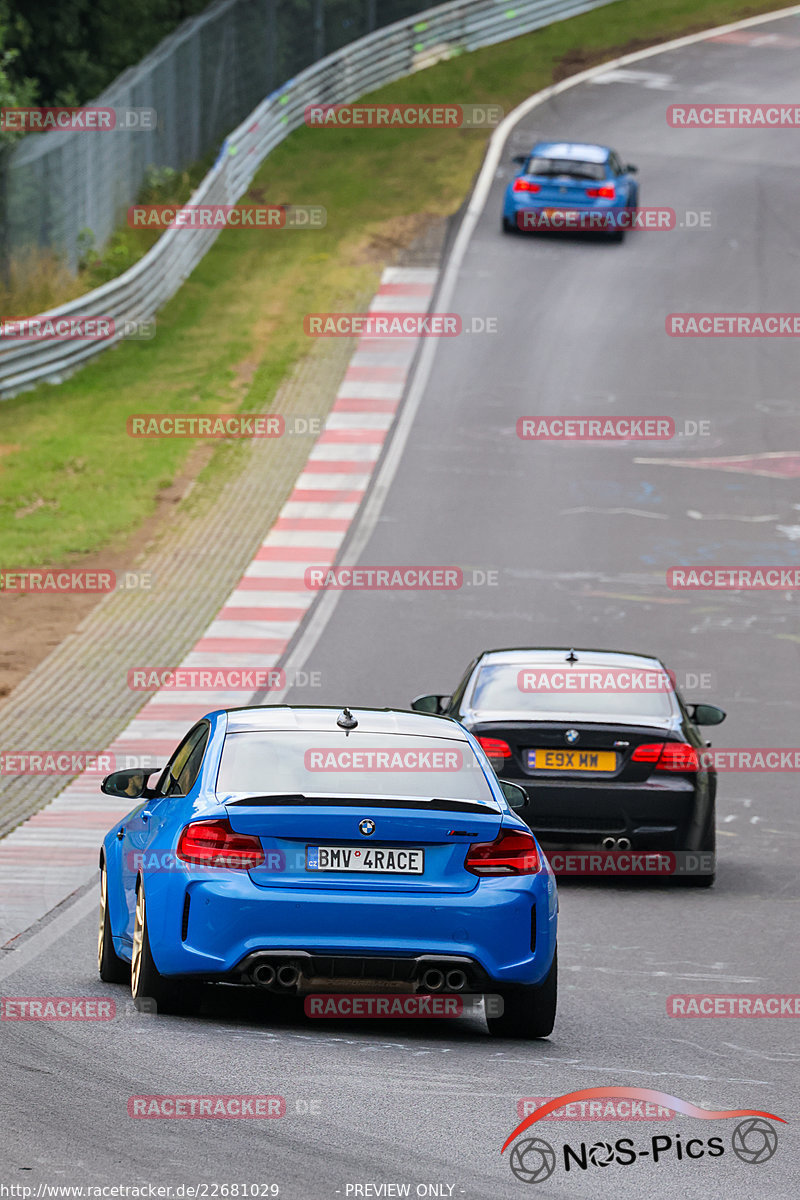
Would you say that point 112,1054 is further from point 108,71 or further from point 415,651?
point 108,71

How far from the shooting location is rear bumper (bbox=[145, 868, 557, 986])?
789 centimetres

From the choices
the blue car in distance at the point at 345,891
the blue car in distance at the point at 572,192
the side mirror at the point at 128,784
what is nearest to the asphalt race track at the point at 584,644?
the blue car in distance at the point at 345,891

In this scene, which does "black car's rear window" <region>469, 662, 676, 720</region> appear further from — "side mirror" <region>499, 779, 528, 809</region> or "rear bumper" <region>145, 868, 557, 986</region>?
"rear bumper" <region>145, 868, 557, 986</region>

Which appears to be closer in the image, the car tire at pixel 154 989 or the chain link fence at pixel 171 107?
the car tire at pixel 154 989

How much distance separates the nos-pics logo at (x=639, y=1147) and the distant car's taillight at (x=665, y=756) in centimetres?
580

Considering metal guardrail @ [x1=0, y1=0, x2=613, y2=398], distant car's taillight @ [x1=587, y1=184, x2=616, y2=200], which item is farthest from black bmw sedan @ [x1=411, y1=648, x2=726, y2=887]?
distant car's taillight @ [x1=587, y1=184, x2=616, y2=200]

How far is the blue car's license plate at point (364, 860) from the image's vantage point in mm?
7988

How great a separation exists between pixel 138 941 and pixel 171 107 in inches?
1221

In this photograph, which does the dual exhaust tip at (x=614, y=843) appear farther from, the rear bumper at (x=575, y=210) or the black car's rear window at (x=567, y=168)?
the rear bumper at (x=575, y=210)

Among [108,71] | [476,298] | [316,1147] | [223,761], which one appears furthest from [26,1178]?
[108,71]

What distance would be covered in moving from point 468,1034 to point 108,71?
36796 millimetres

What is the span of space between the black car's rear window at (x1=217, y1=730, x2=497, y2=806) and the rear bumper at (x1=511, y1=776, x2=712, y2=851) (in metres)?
4.16

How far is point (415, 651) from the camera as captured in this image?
1934 cm

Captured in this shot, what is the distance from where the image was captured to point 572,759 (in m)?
12.9
